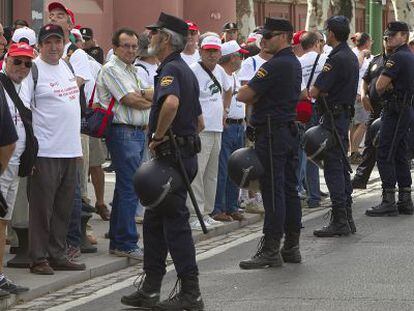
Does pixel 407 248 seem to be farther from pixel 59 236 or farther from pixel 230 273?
pixel 59 236

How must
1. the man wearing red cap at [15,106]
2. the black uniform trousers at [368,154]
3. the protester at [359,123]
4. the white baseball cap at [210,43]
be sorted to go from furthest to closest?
the protester at [359,123]
the black uniform trousers at [368,154]
the white baseball cap at [210,43]
the man wearing red cap at [15,106]

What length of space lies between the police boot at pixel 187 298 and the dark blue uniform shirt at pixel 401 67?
18.9ft

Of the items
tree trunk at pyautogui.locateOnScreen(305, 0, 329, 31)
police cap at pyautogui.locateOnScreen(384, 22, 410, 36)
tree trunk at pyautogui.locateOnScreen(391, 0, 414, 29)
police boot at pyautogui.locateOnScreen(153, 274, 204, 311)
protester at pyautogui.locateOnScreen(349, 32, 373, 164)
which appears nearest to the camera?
police boot at pyautogui.locateOnScreen(153, 274, 204, 311)

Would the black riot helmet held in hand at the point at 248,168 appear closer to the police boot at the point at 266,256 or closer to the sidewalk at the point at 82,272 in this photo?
the police boot at the point at 266,256

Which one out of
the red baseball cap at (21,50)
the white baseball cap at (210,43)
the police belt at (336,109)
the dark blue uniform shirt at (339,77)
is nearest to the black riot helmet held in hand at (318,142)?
Answer: the police belt at (336,109)

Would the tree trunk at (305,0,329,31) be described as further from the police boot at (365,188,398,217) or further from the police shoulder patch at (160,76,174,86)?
the police shoulder patch at (160,76,174,86)

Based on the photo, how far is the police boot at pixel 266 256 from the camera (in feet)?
36.1

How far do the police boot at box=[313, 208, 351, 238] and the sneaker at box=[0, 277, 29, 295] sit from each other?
3925 millimetres

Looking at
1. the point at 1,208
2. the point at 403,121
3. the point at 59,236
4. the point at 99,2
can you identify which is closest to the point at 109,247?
the point at 59,236

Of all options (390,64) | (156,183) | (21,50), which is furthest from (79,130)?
(390,64)

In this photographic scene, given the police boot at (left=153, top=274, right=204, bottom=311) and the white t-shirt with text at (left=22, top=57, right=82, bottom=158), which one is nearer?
the police boot at (left=153, top=274, right=204, bottom=311)

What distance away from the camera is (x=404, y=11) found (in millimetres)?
40125

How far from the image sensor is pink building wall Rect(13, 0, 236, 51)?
25.8m

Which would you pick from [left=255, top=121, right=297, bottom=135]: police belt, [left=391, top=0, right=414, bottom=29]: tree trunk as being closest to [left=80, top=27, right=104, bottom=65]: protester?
[left=255, top=121, right=297, bottom=135]: police belt
